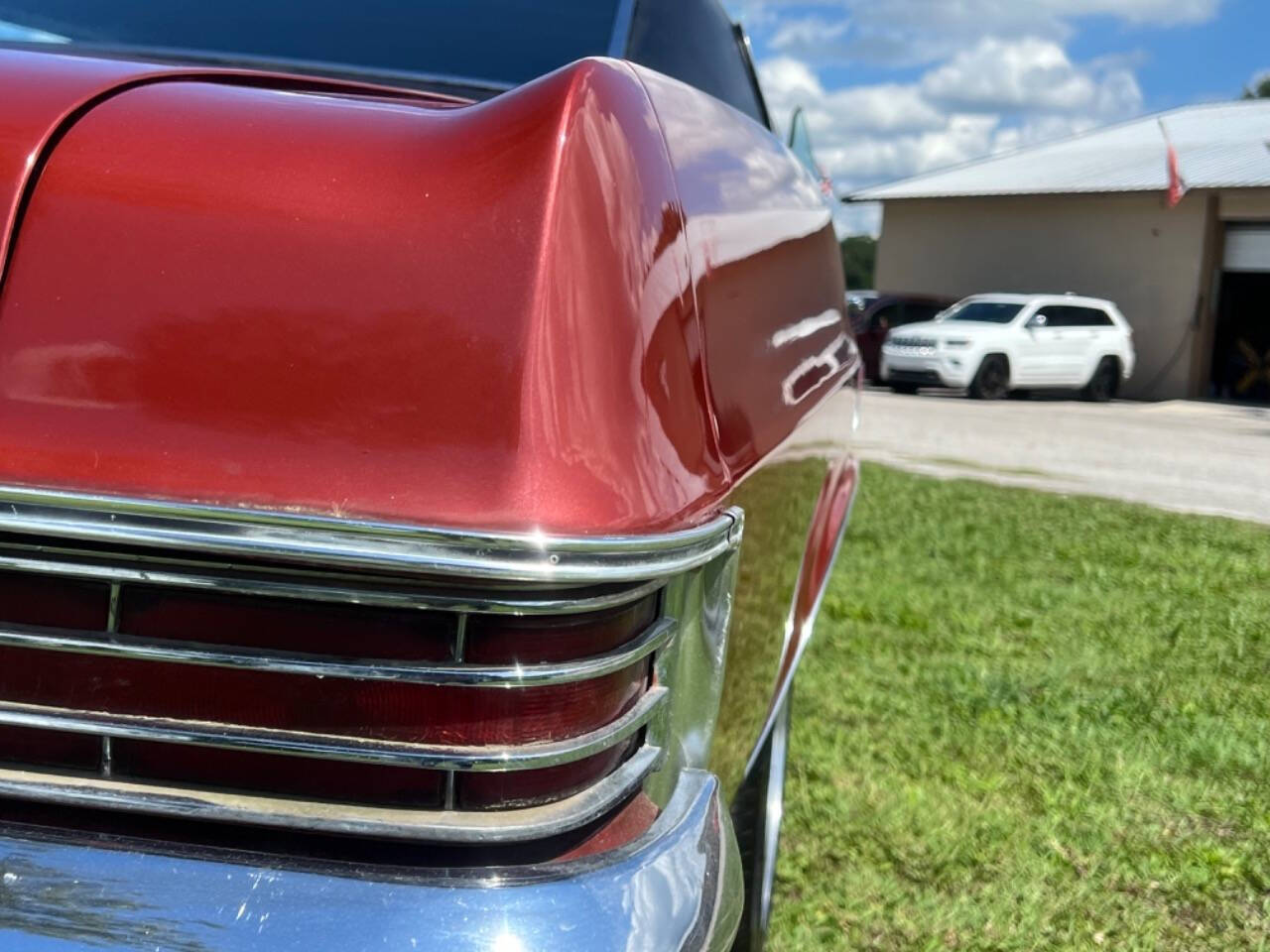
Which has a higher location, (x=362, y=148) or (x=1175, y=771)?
(x=362, y=148)

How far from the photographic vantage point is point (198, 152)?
1215 millimetres

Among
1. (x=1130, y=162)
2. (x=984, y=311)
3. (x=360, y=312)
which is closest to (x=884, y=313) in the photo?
(x=984, y=311)

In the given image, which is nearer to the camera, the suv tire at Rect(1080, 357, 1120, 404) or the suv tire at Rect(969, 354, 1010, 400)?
the suv tire at Rect(969, 354, 1010, 400)

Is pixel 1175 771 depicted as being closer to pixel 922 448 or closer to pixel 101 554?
pixel 101 554

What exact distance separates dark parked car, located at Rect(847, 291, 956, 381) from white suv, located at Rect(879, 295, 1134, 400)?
1.04ft

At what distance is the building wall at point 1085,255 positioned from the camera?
2222 cm

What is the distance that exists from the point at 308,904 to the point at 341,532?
0.31 m

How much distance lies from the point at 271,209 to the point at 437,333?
204 millimetres

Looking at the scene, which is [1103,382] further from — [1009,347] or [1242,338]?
[1242,338]

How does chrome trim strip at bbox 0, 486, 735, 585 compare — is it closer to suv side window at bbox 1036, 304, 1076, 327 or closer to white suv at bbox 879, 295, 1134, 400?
white suv at bbox 879, 295, 1134, 400

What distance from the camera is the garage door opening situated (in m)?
23.1

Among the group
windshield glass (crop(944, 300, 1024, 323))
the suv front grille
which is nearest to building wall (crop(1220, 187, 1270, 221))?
windshield glass (crop(944, 300, 1024, 323))

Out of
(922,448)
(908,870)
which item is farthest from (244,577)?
(922,448)

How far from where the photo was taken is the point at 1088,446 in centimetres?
1334
